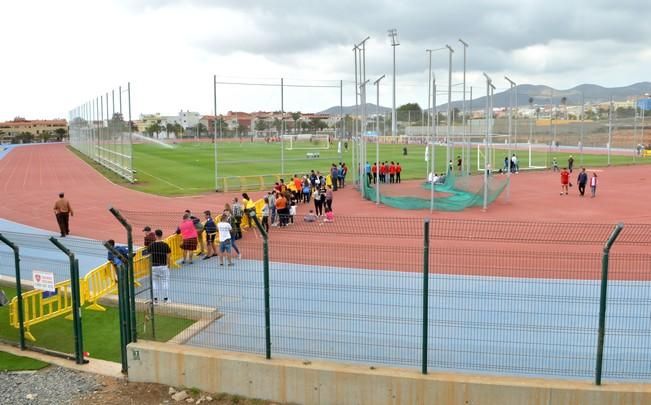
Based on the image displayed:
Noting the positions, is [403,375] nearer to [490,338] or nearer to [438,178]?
[490,338]

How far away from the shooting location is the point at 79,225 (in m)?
21.4

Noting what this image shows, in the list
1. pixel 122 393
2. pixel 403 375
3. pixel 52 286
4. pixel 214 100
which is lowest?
pixel 122 393

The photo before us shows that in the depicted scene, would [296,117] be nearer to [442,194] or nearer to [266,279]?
[442,194]

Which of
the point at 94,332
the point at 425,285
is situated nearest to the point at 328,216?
the point at 94,332

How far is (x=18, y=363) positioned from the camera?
8.60 metres

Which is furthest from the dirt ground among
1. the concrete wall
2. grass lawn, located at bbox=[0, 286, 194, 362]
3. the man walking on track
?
the man walking on track

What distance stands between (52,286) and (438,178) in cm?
2636

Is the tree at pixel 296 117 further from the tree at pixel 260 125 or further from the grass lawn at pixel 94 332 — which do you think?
the grass lawn at pixel 94 332

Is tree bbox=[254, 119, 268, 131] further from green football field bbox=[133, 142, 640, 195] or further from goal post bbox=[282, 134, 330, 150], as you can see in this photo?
goal post bbox=[282, 134, 330, 150]

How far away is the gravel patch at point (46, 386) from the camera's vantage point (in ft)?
24.2

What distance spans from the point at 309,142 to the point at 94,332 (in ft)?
145

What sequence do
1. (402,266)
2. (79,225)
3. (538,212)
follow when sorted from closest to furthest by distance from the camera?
1. (402,266)
2. (79,225)
3. (538,212)

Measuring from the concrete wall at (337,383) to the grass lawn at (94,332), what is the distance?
118cm

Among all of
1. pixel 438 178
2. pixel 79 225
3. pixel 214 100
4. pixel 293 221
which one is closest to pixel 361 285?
pixel 293 221
